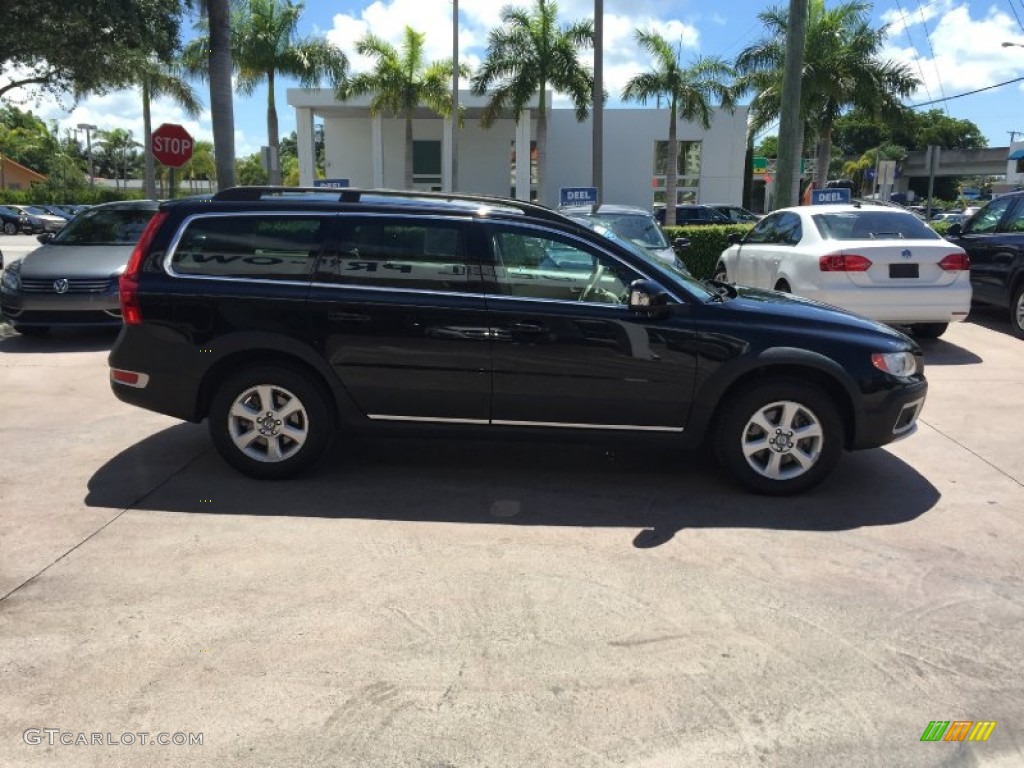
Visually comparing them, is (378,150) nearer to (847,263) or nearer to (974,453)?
(847,263)

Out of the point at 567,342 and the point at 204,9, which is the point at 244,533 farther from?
the point at 204,9

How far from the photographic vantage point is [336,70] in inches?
1190

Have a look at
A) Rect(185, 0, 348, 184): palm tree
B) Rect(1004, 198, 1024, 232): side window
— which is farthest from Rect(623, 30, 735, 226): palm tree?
Rect(1004, 198, 1024, 232): side window

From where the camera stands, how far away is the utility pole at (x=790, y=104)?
47.3ft

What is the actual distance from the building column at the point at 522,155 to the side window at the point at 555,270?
28.8 meters

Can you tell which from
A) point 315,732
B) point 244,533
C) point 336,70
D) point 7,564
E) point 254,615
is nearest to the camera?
point 315,732

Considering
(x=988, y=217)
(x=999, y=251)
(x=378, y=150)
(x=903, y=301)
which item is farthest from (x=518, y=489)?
(x=378, y=150)

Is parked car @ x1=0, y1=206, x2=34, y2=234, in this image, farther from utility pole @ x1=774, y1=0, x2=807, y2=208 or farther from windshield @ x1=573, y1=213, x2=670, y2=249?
utility pole @ x1=774, y1=0, x2=807, y2=208

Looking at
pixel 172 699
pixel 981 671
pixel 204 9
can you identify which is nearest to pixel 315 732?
pixel 172 699

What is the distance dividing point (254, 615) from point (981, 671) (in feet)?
9.68

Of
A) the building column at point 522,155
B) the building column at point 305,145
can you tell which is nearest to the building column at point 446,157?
the building column at point 522,155

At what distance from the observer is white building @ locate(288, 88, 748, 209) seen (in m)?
37.4

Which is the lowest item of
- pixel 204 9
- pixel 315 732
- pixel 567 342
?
pixel 315 732

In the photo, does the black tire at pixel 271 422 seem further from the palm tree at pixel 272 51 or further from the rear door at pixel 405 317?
the palm tree at pixel 272 51
